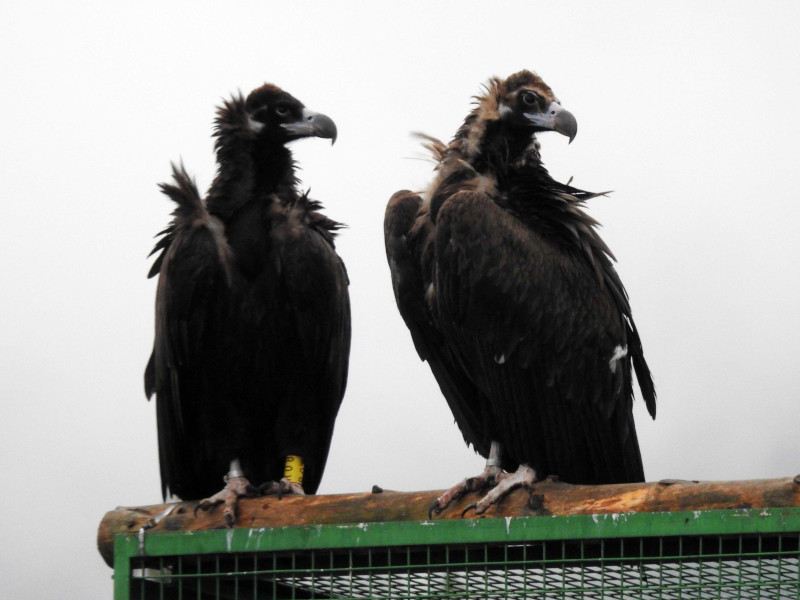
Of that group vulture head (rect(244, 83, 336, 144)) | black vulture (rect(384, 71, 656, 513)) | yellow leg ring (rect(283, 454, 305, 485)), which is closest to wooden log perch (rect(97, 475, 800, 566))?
black vulture (rect(384, 71, 656, 513))

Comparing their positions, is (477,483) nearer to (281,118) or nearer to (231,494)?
(231,494)

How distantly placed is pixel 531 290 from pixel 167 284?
60.4 inches

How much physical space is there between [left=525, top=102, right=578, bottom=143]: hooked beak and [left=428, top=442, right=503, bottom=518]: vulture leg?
4.51ft

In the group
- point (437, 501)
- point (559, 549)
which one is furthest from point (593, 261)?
point (559, 549)

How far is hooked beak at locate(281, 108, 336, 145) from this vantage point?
217 inches

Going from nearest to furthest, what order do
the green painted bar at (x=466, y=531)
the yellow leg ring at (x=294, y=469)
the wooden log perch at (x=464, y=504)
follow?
the green painted bar at (x=466, y=531)
the wooden log perch at (x=464, y=504)
the yellow leg ring at (x=294, y=469)

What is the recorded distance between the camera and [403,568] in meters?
3.74

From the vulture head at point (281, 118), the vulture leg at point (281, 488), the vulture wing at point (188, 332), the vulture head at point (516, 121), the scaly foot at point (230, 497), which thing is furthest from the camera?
the vulture head at point (281, 118)

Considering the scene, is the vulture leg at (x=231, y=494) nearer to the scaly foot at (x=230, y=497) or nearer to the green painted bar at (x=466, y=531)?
the scaly foot at (x=230, y=497)

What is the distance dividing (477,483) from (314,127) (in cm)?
186

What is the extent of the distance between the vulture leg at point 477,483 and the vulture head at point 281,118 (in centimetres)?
163

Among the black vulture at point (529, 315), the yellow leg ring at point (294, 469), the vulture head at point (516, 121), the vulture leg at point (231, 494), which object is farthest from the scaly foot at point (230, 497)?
the vulture head at point (516, 121)

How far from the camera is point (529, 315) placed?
4.84 metres

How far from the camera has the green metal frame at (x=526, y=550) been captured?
3443 millimetres
